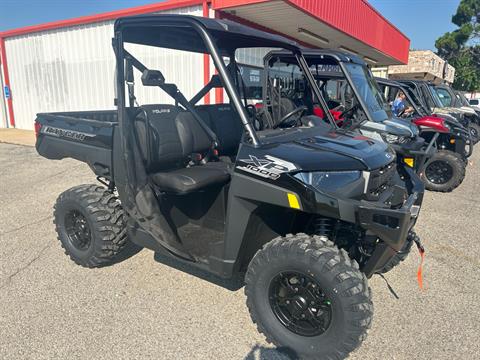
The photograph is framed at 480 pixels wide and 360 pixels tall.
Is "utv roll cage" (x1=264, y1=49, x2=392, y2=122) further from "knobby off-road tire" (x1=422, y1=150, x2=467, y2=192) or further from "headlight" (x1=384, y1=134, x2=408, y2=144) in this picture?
"knobby off-road tire" (x1=422, y1=150, x2=467, y2=192)

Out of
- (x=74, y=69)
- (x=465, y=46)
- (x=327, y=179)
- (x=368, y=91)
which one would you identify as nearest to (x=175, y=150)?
(x=327, y=179)

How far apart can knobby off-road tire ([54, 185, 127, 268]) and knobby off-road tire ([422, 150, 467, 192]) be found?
5.31 meters

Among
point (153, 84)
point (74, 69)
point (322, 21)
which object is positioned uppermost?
point (322, 21)

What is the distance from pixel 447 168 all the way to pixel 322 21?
611 cm

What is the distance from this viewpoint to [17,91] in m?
14.3

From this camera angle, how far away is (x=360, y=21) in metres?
14.4

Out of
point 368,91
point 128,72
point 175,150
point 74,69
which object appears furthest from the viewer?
point 74,69

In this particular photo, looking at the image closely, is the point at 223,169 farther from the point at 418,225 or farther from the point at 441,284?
the point at 418,225

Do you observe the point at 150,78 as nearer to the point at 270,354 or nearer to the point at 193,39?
the point at 193,39

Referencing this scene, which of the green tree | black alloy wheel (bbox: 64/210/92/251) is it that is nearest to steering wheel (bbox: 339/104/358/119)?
black alloy wheel (bbox: 64/210/92/251)

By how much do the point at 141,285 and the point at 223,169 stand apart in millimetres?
1246

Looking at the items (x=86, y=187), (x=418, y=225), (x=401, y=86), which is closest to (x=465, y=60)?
(x=401, y=86)

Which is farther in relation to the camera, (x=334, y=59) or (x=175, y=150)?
(x=334, y=59)

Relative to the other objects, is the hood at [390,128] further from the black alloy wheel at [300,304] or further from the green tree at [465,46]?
the green tree at [465,46]
